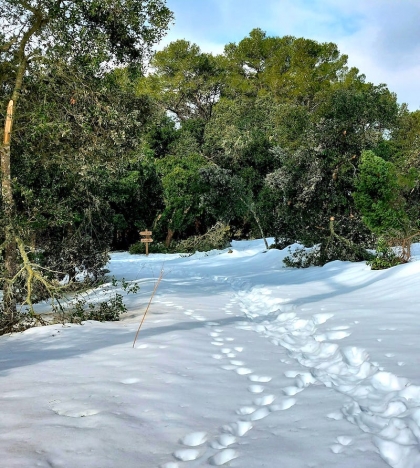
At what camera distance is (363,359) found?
4219 millimetres

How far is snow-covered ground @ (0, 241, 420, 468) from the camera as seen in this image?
2.41 m

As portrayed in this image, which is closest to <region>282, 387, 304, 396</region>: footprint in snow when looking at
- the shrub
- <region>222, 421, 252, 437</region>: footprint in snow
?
<region>222, 421, 252, 437</region>: footprint in snow

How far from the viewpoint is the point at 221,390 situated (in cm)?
348

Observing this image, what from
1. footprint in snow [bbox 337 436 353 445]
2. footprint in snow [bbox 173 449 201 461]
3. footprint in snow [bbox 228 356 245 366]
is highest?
footprint in snow [bbox 173 449 201 461]

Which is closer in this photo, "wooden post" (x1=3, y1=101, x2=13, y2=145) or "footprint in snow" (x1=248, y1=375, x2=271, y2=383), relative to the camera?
"footprint in snow" (x1=248, y1=375, x2=271, y2=383)

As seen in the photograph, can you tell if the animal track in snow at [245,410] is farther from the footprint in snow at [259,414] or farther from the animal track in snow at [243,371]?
the animal track in snow at [243,371]

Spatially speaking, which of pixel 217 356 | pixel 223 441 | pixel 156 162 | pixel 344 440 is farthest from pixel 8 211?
pixel 156 162

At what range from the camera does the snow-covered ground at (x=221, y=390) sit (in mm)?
2406

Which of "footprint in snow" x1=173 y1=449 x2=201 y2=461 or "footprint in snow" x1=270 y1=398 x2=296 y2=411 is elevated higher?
"footprint in snow" x1=173 y1=449 x2=201 y2=461

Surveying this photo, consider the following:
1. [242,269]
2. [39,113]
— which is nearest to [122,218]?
[242,269]

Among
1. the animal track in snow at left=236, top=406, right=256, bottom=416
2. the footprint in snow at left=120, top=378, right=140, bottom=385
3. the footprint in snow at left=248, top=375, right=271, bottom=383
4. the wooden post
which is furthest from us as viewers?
the wooden post

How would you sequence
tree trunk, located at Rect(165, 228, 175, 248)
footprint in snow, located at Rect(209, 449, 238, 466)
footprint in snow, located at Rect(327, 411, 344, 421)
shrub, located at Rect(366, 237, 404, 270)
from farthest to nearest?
tree trunk, located at Rect(165, 228, 175, 248) < shrub, located at Rect(366, 237, 404, 270) < footprint in snow, located at Rect(327, 411, 344, 421) < footprint in snow, located at Rect(209, 449, 238, 466)

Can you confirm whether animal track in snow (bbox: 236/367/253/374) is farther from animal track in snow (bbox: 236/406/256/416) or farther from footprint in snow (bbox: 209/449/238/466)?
footprint in snow (bbox: 209/449/238/466)

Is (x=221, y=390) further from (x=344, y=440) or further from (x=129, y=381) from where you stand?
(x=344, y=440)
